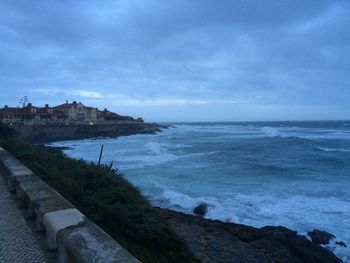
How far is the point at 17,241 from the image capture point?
408 centimetres

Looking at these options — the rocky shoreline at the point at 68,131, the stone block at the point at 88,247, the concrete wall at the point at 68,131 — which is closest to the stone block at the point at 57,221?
the stone block at the point at 88,247

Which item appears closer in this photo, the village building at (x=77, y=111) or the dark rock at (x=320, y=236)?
the dark rock at (x=320, y=236)

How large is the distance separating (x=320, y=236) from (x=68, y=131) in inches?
2306

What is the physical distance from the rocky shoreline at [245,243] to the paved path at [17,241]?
17.2ft

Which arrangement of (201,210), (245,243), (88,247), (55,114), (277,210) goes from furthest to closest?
(55,114) → (277,210) → (201,210) → (245,243) → (88,247)

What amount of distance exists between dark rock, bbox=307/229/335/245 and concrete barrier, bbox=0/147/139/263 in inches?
373

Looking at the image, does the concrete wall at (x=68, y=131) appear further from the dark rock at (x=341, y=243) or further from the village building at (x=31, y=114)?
the dark rock at (x=341, y=243)

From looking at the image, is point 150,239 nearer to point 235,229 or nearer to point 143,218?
point 143,218

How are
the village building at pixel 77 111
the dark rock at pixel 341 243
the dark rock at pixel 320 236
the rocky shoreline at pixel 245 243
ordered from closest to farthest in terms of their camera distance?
the rocky shoreline at pixel 245 243
the dark rock at pixel 341 243
the dark rock at pixel 320 236
the village building at pixel 77 111

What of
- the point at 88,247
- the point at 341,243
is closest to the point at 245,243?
the point at 341,243

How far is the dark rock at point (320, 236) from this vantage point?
38.1 feet

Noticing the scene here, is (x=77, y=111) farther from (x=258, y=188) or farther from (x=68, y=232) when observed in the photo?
(x=68, y=232)

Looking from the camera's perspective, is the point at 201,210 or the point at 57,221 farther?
the point at 201,210

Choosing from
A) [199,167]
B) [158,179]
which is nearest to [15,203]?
[158,179]
